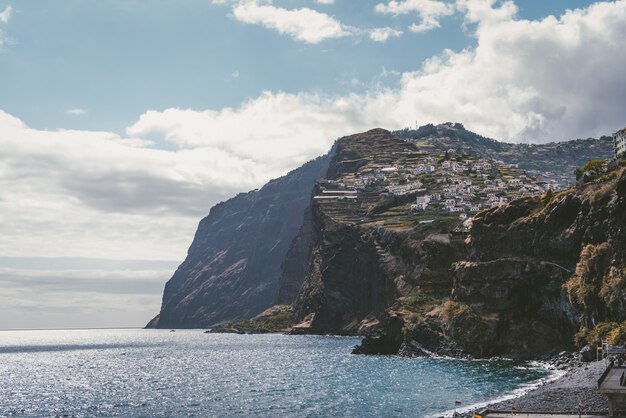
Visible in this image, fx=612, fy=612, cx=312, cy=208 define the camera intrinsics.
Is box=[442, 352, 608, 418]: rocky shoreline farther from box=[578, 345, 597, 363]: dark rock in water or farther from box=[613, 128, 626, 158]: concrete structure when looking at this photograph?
box=[613, 128, 626, 158]: concrete structure

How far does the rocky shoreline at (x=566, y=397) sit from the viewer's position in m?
54.1

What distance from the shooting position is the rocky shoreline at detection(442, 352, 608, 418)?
54094 millimetres

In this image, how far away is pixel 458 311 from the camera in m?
126

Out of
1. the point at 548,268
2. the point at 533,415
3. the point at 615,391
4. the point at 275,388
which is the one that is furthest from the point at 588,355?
the point at 615,391

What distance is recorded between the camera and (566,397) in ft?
191

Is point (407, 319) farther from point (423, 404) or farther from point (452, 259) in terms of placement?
point (423, 404)

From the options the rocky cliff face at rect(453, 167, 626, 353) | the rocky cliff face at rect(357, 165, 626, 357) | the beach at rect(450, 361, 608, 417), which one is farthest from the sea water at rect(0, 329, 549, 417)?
the rocky cliff face at rect(453, 167, 626, 353)

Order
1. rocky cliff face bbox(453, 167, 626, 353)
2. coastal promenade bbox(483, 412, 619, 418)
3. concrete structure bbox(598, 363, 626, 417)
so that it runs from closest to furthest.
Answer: concrete structure bbox(598, 363, 626, 417)
coastal promenade bbox(483, 412, 619, 418)
rocky cliff face bbox(453, 167, 626, 353)

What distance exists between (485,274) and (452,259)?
120ft

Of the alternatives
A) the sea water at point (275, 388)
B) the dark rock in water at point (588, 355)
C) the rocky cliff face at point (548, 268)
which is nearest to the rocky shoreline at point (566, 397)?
the sea water at point (275, 388)

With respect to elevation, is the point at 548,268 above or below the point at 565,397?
above

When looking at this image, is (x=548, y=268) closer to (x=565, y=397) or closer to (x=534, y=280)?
(x=534, y=280)

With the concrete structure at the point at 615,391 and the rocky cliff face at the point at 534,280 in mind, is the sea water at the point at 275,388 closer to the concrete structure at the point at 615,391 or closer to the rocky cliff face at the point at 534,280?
the rocky cliff face at the point at 534,280

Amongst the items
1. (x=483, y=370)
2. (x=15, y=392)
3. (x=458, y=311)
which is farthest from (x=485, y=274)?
(x=15, y=392)
